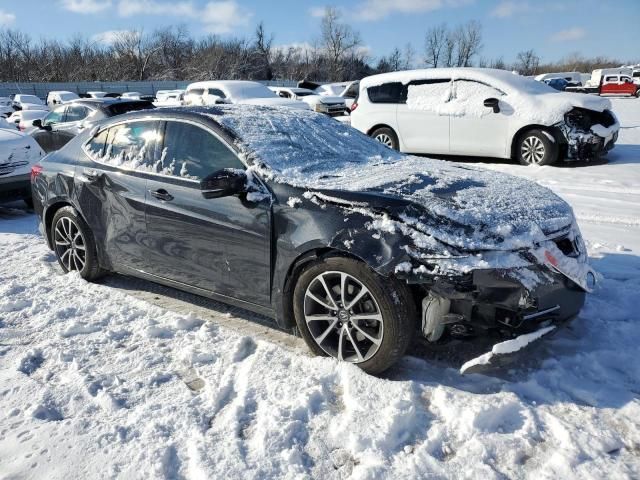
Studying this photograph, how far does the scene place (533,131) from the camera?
29.6ft

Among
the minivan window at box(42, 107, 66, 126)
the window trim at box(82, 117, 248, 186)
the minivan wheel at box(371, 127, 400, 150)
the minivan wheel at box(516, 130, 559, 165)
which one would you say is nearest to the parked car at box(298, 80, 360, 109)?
the minivan wheel at box(371, 127, 400, 150)

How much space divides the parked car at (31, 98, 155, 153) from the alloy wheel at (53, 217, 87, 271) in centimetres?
678

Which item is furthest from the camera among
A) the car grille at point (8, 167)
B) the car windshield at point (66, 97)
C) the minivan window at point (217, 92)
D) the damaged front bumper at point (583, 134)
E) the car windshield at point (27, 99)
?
the car windshield at point (27, 99)

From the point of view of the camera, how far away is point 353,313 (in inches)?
120

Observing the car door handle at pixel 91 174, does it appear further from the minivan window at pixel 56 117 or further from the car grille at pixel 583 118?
the minivan window at pixel 56 117

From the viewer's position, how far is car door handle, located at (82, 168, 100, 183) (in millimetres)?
4363

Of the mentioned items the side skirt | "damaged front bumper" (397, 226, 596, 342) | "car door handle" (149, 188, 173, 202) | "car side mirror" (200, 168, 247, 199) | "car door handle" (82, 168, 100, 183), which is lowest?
the side skirt

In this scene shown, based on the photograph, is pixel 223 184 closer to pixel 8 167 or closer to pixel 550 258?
pixel 550 258

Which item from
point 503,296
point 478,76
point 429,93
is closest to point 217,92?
point 429,93

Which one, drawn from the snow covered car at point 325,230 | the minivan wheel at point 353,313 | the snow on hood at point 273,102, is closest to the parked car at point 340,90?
the snow on hood at point 273,102

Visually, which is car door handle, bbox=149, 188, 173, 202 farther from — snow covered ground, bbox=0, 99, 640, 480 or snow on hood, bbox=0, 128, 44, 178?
snow on hood, bbox=0, 128, 44, 178

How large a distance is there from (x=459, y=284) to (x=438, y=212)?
44cm

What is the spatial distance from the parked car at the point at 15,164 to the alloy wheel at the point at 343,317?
5.92m

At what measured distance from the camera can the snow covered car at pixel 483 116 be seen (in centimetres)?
882
